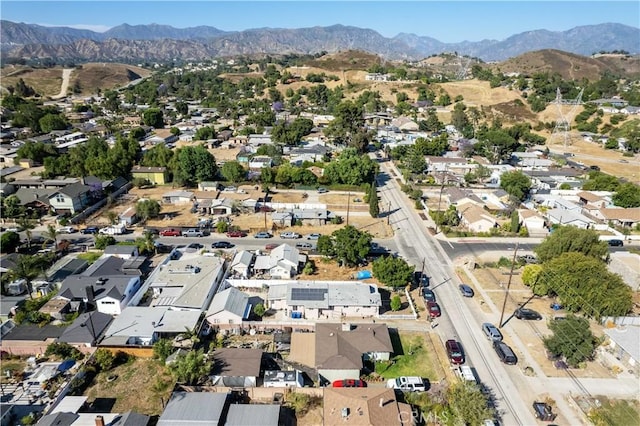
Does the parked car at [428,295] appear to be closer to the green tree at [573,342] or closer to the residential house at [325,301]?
the residential house at [325,301]

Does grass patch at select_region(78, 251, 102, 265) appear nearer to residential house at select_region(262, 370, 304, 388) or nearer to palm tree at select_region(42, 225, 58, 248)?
palm tree at select_region(42, 225, 58, 248)

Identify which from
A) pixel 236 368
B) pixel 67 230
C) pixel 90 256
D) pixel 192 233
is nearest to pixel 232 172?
pixel 192 233

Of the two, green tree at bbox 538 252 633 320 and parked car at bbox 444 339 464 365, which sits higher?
green tree at bbox 538 252 633 320

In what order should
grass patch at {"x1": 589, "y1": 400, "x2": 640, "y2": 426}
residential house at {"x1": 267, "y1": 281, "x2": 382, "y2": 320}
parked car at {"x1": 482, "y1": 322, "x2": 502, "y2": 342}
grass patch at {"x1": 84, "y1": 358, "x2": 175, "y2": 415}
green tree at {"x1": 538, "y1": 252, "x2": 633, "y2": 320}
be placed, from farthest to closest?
residential house at {"x1": 267, "y1": 281, "x2": 382, "y2": 320}
green tree at {"x1": 538, "y1": 252, "x2": 633, "y2": 320}
parked car at {"x1": 482, "y1": 322, "x2": 502, "y2": 342}
grass patch at {"x1": 84, "y1": 358, "x2": 175, "y2": 415}
grass patch at {"x1": 589, "y1": 400, "x2": 640, "y2": 426}

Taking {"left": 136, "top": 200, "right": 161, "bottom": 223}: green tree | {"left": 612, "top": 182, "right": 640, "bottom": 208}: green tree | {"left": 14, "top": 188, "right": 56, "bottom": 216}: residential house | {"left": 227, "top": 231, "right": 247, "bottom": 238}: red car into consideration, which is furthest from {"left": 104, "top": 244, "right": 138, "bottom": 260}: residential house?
{"left": 612, "top": 182, "right": 640, "bottom": 208}: green tree

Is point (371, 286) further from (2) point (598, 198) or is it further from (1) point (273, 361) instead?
(2) point (598, 198)

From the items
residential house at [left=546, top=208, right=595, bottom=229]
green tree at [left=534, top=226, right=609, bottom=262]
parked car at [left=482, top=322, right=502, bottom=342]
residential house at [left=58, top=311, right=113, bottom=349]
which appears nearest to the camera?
residential house at [left=58, top=311, right=113, bottom=349]

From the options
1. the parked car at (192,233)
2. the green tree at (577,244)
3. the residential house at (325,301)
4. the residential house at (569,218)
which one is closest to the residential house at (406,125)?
the residential house at (569,218)

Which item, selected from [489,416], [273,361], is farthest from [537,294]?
[273,361]
